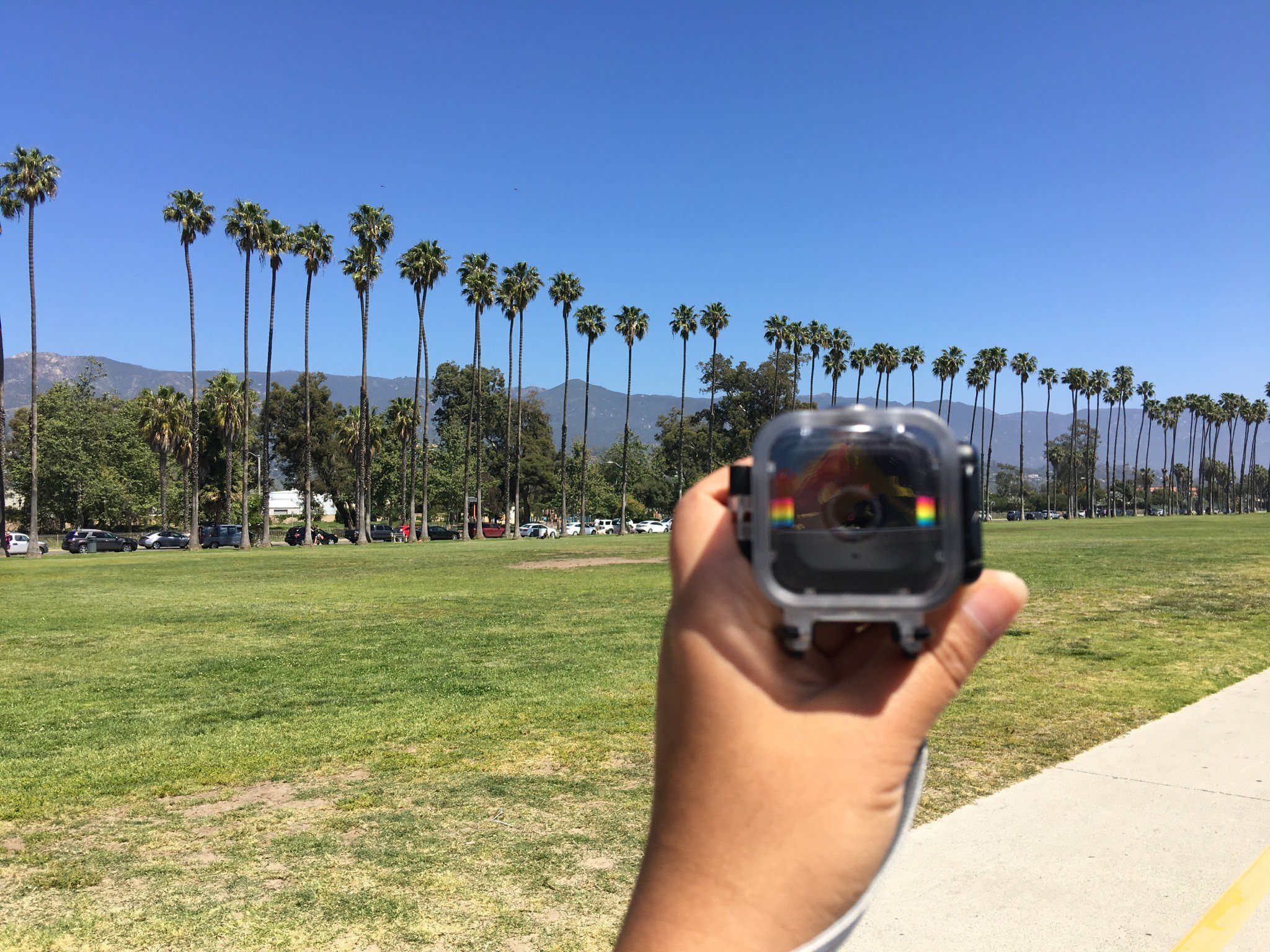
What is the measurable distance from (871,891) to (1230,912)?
479cm

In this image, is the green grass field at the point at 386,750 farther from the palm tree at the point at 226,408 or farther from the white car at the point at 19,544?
the palm tree at the point at 226,408

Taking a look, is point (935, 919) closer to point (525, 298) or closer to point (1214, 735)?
point (1214, 735)

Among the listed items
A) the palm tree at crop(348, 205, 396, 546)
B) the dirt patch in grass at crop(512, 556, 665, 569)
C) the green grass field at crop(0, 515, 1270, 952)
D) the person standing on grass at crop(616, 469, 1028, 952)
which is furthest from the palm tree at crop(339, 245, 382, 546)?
the person standing on grass at crop(616, 469, 1028, 952)

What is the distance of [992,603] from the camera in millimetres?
954

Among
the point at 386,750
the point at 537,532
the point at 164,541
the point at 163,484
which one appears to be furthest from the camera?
the point at 537,532

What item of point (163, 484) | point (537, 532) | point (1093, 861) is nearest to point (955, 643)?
point (1093, 861)

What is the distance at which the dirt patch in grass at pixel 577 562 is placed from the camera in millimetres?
33688

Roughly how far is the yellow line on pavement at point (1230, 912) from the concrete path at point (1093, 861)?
0.05 ft

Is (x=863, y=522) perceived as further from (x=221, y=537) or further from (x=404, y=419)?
(x=404, y=419)

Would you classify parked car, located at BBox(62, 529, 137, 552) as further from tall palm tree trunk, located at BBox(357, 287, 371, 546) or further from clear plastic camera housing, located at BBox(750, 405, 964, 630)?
clear plastic camera housing, located at BBox(750, 405, 964, 630)

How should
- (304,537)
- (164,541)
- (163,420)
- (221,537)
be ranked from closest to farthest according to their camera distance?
(221,537)
(164,541)
(304,537)
(163,420)

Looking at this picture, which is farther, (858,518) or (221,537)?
(221,537)

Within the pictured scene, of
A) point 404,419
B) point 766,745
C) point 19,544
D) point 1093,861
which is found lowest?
point 19,544

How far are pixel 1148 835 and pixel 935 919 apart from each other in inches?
74.9
